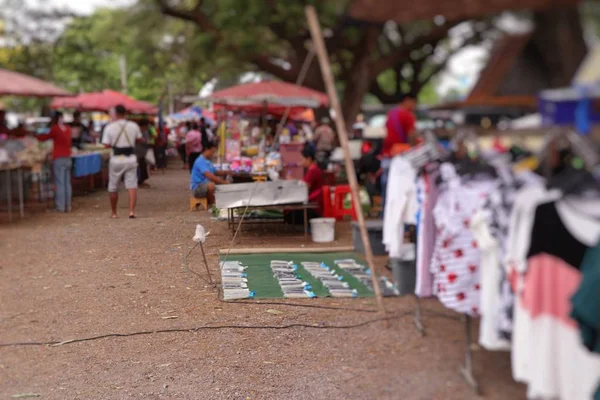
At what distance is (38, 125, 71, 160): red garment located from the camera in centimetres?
611

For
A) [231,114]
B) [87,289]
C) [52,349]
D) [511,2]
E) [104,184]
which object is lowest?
[52,349]

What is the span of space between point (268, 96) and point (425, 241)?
1.78m

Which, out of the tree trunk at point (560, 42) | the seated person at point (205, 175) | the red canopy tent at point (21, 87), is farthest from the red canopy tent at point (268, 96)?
the red canopy tent at point (21, 87)

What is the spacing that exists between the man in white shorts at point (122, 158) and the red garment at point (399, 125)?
174cm

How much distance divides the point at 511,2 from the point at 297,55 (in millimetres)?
2216

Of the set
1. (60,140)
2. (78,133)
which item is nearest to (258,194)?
(60,140)

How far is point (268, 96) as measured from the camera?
13.8 ft

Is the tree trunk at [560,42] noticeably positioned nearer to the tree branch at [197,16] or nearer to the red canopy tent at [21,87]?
the tree branch at [197,16]

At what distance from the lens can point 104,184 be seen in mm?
4133

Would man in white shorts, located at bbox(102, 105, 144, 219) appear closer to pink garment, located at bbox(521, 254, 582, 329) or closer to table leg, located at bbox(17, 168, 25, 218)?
table leg, located at bbox(17, 168, 25, 218)

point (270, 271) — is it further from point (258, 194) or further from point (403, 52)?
point (403, 52)

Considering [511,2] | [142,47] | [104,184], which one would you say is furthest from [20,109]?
[511,2]

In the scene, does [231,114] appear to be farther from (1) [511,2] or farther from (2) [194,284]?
(1) [511,2]

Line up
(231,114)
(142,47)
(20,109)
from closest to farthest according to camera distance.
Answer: (231,114) < (142,47) < (20,109)
